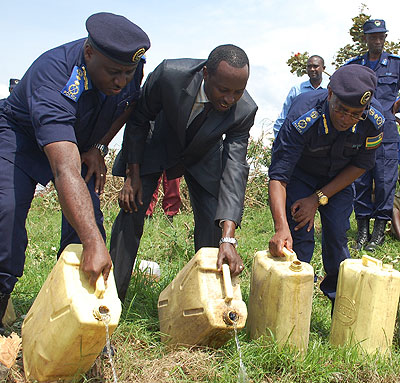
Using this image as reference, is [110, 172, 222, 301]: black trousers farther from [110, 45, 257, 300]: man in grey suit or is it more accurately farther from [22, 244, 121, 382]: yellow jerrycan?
[22, 244, 121, 382]: yellow jerrycan

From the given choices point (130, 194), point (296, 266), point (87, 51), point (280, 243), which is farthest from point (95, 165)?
point (296, 266)

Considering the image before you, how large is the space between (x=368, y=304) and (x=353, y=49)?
7.93 m

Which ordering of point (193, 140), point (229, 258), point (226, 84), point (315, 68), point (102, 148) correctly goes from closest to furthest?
point (229, 258)
point (226, 84)
point (102, 148)
point (193, 140)
point (315, 68)

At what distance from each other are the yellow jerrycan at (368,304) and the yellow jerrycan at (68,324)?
157cm

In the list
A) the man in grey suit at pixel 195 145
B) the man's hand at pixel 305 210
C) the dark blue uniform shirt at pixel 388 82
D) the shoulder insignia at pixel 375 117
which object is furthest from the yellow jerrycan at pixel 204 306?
the dark blue uniform shirt at pixel 388 82

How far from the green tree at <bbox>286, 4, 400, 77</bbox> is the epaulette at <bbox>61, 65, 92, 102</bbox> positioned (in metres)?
6.90

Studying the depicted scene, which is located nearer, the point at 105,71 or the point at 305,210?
the point at 105,71

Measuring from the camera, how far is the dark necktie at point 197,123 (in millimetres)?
3525

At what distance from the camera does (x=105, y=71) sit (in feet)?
9.41

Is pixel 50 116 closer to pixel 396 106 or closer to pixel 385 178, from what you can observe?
pixel 385 178

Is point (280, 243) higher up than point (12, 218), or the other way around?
point (12, 218)

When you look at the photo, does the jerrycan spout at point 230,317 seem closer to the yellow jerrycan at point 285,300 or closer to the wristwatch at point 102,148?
the yellow jerrycan at point 285,300

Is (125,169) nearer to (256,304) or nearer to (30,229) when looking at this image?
(256,304)

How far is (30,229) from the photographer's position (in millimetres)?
6602
